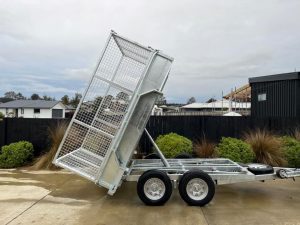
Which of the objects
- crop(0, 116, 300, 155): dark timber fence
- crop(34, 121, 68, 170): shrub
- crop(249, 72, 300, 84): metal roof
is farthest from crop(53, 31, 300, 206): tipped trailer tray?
crop(249, 72, 300, 84): metal roof

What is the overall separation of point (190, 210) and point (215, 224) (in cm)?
85

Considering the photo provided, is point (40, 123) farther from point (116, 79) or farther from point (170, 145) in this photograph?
point (116, 79)

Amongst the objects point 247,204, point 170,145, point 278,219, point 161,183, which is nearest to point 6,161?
point 170,145

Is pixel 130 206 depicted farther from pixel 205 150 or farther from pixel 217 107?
pixel 217 107

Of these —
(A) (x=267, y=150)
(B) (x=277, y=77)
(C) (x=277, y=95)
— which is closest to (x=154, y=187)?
(A) (x=267, y=150)

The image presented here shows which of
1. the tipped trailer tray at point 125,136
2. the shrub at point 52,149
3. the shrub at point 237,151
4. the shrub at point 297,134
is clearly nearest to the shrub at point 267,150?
the shrub at point 237,151

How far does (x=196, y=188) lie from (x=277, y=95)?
15390mm

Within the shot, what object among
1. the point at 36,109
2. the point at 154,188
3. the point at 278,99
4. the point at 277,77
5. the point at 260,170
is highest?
the point at 277,77

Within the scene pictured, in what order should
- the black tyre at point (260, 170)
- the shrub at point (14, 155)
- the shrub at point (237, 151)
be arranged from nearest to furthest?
1. the black tyre at point (260, 170)
2. the shrub at point (237, 151)
3. the shrub at point (14, 155)

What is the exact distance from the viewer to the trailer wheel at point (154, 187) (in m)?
7.26

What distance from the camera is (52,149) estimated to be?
12453 millimetres

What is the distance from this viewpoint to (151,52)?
287 inches

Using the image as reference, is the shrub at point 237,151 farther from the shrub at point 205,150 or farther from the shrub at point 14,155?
the shrub at point 14,155

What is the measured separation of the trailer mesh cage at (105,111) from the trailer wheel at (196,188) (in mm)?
1514
